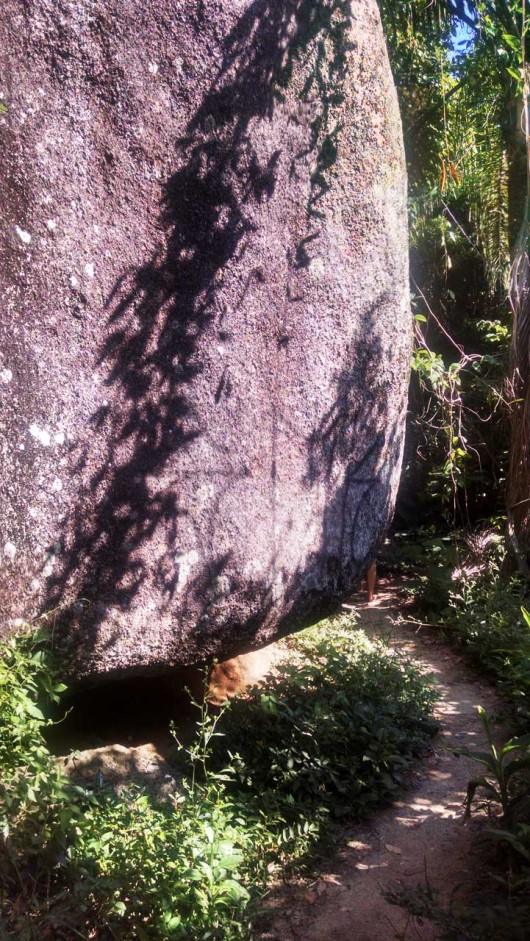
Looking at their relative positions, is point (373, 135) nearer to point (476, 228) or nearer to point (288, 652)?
point (288, 652)

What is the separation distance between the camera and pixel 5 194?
3.68 metres

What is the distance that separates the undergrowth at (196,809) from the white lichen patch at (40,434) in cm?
88

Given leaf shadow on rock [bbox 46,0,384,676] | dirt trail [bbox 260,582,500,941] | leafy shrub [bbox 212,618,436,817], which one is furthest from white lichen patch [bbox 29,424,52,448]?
dirt trail [bbox 260,582,500,941]

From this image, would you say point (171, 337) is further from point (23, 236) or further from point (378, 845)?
point (378, 845)

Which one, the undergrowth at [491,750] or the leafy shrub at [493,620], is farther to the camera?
the leafy shrub at [493,620]

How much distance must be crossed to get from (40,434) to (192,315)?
1000 mm

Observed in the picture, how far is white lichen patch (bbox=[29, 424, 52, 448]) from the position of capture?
372 cm

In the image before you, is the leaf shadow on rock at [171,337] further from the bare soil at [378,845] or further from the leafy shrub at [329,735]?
the bare soil at [378,845]

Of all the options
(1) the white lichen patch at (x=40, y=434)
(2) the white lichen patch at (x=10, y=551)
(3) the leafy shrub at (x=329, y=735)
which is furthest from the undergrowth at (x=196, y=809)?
(1) the white lichen patch at (x=40, y=434)

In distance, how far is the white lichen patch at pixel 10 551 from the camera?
12.0 ft

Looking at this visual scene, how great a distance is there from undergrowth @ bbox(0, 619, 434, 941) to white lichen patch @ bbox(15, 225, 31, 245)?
5.84 feet

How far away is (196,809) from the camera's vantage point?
363 cm

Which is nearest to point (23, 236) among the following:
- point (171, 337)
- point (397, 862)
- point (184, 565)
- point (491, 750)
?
point (171, 337)

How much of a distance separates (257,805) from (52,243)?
2.96m
